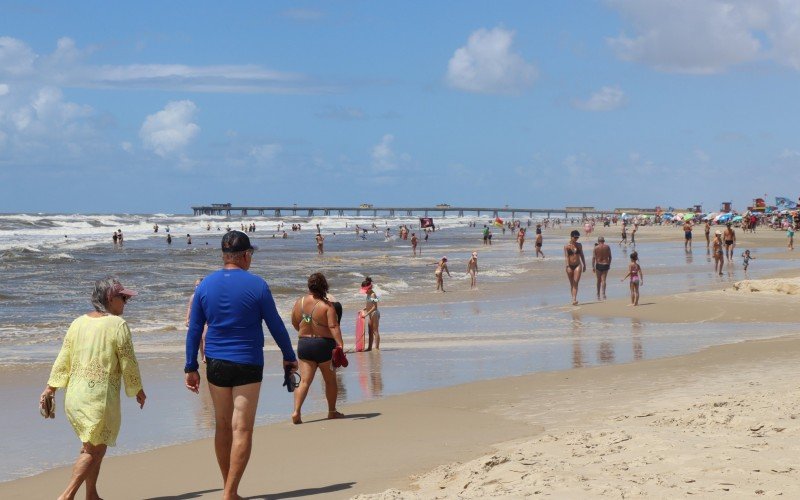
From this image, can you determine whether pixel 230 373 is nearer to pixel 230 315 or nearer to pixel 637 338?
pixel 230 315

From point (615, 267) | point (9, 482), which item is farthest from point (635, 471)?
point (615, 267)

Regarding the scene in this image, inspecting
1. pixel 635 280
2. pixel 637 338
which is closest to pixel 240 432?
pixel 637 338

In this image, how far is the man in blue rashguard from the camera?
5.62m

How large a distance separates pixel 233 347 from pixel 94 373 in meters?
0.81

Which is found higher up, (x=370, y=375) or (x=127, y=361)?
(x=127, y=361)

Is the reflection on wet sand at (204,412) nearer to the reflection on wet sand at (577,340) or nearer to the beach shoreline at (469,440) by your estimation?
the beach shoreline at (469,440)

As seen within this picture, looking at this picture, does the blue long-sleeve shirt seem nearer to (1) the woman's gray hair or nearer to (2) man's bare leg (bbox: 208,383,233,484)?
(2) man's bare leg (bbox: 208,383,233,484)

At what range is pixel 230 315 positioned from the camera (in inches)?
221

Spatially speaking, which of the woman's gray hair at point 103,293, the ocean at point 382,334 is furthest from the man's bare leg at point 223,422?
the ocean at point 382,334

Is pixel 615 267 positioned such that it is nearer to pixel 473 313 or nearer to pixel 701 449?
pixel 473 313

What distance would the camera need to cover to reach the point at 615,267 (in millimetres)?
34219

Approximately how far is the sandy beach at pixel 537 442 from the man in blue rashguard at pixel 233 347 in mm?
636

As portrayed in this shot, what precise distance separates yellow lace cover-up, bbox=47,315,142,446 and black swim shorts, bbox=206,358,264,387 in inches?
19.8

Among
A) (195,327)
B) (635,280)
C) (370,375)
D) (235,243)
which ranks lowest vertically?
(370,375)
